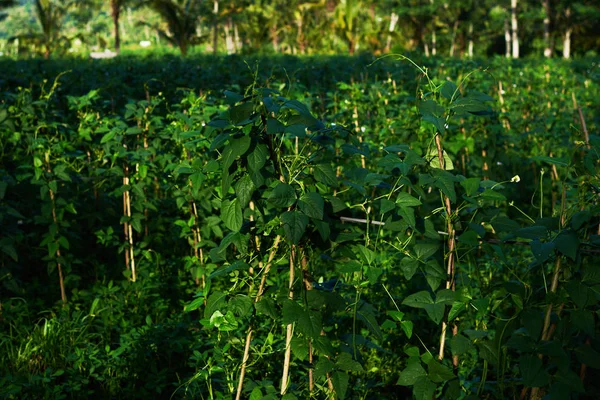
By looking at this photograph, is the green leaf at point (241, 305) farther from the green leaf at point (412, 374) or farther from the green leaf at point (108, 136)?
the green leaf at point (108, 136)

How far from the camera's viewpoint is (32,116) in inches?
162

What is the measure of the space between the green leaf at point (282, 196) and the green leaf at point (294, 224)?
0.04 metres

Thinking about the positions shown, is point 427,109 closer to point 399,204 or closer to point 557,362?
point 399,204

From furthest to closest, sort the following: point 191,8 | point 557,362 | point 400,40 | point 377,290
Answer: point 191,8
point 400,40
point 377,290
point 557,362

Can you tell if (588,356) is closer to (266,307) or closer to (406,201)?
(406,201)

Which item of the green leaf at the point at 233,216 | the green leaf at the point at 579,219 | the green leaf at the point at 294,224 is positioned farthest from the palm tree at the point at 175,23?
the green leaf at the point at 579,219

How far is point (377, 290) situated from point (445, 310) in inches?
56.5

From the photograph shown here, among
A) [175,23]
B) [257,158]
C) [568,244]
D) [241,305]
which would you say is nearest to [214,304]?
[241,305]

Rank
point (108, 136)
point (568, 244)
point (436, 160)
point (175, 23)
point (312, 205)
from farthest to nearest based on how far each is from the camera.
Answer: point (175, 23) < point (108, 136) < point (436, 160) < point (312, 205) < point (568, 244)

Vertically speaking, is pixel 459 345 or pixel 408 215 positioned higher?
pixel 408 215

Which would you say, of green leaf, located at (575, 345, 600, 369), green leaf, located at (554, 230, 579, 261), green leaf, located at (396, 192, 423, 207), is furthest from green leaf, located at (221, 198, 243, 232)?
green leaf, located at (575, 345, 600, 369)

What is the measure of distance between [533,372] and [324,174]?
2.80 ft

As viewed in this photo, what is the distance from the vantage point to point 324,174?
2.13m

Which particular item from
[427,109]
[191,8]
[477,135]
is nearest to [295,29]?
[191,8]
